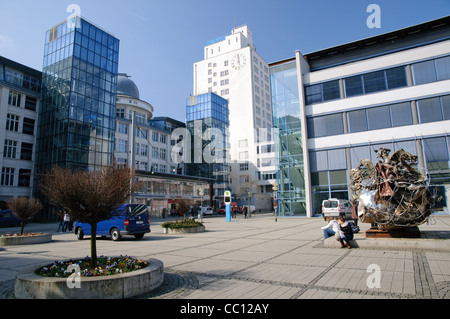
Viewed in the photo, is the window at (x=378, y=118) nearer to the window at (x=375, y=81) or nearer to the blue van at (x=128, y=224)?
the window at (x=375, y=81)

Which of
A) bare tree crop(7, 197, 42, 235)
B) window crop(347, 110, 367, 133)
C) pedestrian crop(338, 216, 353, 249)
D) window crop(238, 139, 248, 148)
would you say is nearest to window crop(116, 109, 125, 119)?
window crop(238, 139, 248, 148)

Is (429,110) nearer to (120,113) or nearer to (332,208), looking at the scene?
(332,208)

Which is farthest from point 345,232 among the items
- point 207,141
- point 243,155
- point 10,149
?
point 243,155

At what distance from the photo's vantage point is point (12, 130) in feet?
135

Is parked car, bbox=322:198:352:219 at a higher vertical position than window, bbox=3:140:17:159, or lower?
lower

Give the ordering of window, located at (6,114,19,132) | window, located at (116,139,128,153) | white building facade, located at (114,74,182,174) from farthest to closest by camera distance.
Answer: white building facade, located at (114,74,182,174), window, located at (116,139,128,153), window, located at (6,114,19,132)

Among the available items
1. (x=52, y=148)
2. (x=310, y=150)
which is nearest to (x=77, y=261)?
(x=310, y=150)

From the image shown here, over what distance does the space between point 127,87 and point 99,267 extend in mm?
62320

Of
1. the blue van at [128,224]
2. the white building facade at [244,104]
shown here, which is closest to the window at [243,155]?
the white building facade at [244,104]

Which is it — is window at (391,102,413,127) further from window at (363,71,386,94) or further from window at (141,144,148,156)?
window at (141,144,148,156)

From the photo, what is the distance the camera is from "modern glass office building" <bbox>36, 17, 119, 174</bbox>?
4116 centimetres

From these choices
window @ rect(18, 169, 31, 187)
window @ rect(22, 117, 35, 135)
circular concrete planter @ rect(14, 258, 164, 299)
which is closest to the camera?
circular concrete planter @ rect(14, 258, 164, 299)

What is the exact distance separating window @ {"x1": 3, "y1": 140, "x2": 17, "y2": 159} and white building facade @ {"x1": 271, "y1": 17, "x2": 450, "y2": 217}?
35822 mm

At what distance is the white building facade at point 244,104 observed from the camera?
3110 inches
